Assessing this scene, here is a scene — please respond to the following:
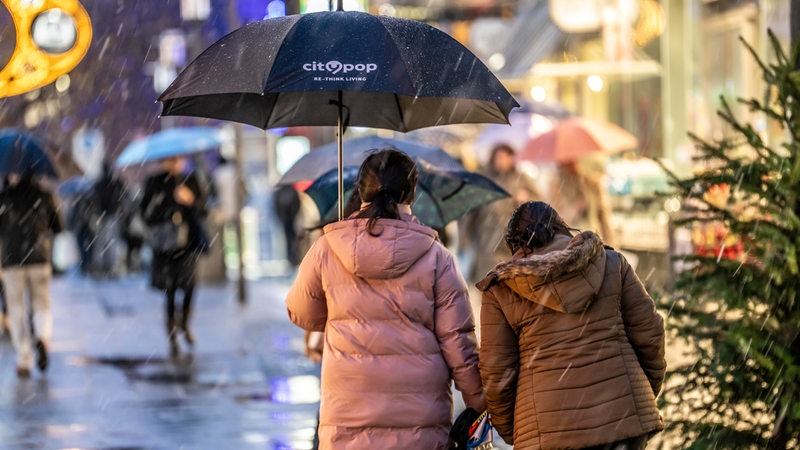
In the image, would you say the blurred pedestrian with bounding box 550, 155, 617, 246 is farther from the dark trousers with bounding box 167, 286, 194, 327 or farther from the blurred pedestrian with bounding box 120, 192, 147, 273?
the blurred pedestrian with bounding box 120, 192, 147, 273

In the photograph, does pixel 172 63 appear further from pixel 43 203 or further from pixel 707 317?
pixel 707 317

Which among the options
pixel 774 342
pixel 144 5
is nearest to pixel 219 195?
pixel 144 5

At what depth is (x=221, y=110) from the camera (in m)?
7.36

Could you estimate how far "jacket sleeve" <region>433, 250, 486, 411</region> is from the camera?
216 inches

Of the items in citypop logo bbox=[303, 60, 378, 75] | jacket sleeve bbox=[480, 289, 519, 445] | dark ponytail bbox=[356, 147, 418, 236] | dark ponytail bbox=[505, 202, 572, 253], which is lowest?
jacket sleeve bbox=[480, 289, 519, 445]

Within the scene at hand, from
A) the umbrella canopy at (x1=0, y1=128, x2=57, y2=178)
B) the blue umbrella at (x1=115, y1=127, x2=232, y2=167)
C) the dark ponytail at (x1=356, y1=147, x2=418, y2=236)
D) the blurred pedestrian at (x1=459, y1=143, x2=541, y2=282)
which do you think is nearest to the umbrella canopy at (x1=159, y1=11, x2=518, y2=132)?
the dark ponytail at (x1=356, y1=147, x2=418, y2=236)

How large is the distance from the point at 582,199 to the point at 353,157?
23.6 ft

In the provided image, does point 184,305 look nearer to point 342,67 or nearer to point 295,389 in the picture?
point 295,389

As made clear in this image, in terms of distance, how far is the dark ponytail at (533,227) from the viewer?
5.23 meters

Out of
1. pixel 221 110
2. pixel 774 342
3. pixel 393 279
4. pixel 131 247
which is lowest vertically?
pixel 131 247

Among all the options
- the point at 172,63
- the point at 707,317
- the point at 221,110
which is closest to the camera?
the point at 707,317

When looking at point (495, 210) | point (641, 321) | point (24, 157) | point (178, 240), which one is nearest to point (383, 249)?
point (641, 321)

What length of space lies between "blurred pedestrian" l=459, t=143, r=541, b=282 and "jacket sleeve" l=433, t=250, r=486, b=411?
9386mm

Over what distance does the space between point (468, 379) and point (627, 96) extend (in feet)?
76.8
